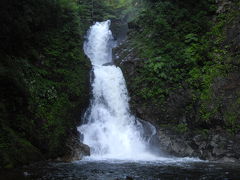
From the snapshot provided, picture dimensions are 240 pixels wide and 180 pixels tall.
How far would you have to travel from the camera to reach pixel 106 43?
81.1ft

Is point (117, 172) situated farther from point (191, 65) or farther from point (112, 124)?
point (191, 65)

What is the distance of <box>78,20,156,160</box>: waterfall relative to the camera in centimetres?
1361

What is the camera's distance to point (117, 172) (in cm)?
861

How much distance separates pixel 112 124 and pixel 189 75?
546 cm

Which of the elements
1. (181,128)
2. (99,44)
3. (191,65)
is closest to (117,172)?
(181,128)

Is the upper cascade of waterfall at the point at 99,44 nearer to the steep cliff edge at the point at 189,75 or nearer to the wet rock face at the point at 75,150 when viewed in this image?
the steep cliff edge at the point at 189,75

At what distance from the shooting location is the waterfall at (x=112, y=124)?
1361cm

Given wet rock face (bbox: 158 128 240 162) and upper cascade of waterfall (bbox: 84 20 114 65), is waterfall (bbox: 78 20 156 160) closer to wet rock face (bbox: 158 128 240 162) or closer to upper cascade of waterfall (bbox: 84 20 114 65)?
wet rock face (bbox: 158 128 240 162)

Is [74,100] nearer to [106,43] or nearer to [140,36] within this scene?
[140,36]

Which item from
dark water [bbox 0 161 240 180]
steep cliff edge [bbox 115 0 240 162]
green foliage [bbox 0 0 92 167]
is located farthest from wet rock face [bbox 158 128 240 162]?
green foliage [bbox 0 0 92 167]

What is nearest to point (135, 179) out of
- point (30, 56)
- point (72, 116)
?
point (72, 116)

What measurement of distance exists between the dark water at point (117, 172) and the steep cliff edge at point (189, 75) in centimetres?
362

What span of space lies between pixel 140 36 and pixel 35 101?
431 inches

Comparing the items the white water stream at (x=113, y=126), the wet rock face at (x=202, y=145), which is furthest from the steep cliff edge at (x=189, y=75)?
the white water stream at (x=113, y=126)
